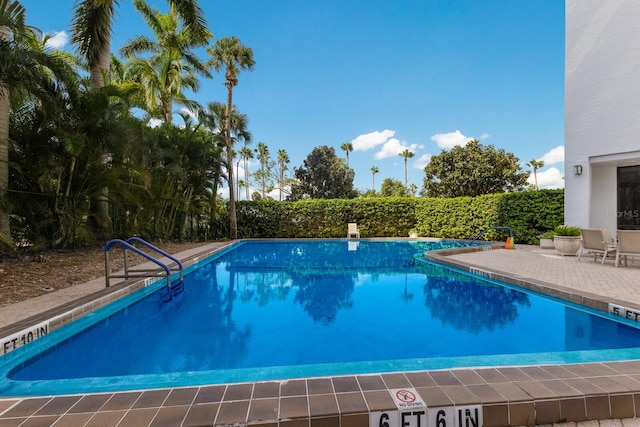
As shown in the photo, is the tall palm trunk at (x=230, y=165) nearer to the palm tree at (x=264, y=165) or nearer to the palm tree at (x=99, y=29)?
the palm tree at (x=99, y=29)

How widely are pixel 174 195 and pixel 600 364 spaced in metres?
14.5

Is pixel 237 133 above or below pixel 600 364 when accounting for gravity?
above

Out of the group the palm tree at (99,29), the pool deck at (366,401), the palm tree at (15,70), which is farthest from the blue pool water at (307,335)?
the palm tree at (99,29)

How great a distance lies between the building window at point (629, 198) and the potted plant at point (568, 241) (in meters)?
1.57

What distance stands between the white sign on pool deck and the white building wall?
10088mm

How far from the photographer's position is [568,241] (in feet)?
28.1

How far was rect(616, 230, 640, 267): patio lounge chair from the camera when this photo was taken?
6.53 metres

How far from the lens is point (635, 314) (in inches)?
153

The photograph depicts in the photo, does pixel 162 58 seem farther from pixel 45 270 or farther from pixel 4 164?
pixel 45 270

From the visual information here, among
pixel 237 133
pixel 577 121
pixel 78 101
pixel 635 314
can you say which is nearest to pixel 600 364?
pixel 635 314

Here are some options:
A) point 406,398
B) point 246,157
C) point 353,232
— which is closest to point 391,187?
point 246,157

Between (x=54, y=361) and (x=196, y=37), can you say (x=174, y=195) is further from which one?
(x=54, y=361)

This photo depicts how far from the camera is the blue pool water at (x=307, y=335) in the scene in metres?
3.01

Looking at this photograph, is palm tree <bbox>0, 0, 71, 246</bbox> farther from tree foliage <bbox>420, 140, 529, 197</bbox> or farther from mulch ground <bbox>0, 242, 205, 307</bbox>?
tree foliage <bbox>420, 140, 529, 197</bbox>
